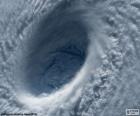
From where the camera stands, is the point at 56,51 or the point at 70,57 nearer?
the point at 70,57

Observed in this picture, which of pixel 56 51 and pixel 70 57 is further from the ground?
pixel 56 51

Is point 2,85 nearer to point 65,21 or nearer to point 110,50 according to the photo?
point 65,21

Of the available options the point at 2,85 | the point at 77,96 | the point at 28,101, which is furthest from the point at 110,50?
the point at 2,85

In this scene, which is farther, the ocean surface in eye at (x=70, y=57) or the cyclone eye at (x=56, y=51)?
the cyclone eye at (x=56, y=51)

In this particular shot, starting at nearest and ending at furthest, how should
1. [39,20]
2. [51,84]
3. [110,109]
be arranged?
[110,109], [51,84], [39,20]

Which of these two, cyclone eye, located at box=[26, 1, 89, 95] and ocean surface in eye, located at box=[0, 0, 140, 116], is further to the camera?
cyclone eye, located at box=[26, 1, 89, 95]
